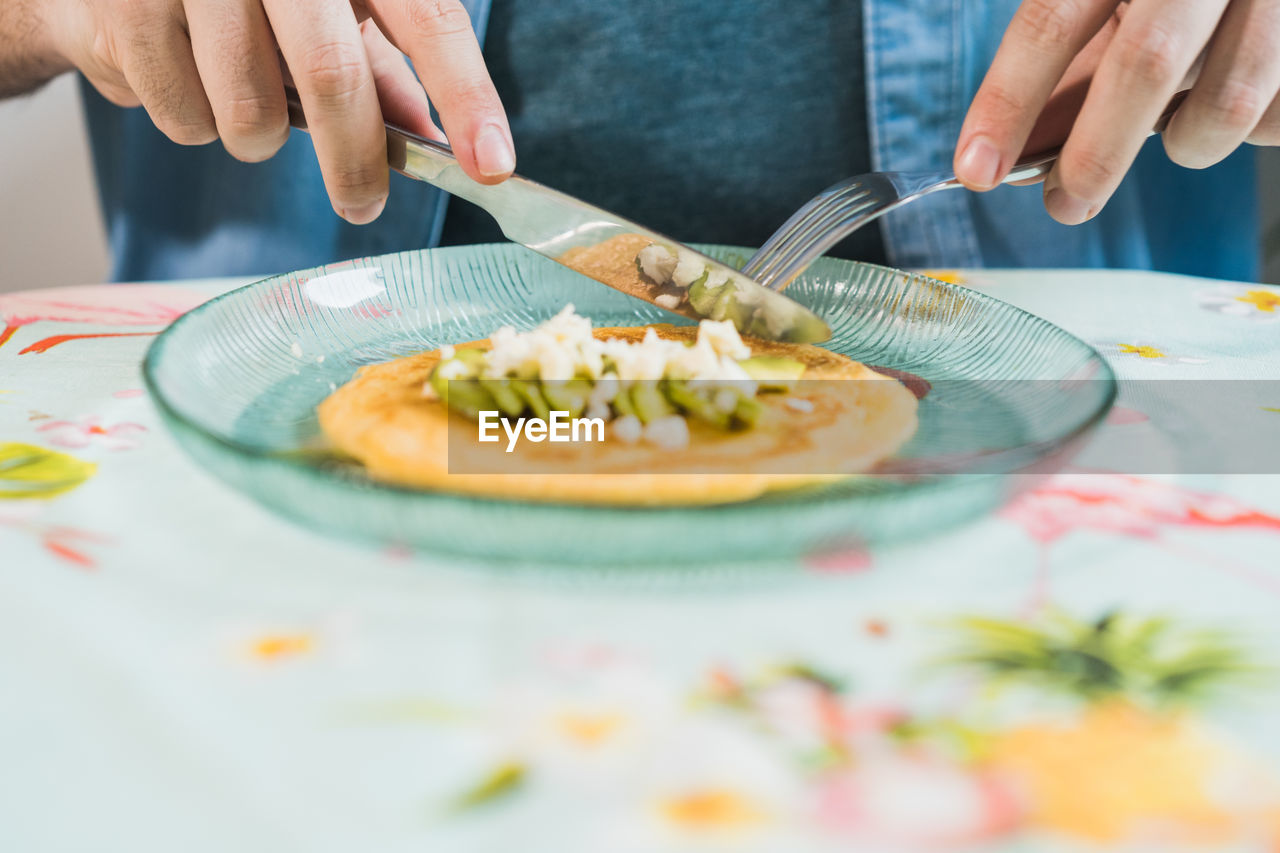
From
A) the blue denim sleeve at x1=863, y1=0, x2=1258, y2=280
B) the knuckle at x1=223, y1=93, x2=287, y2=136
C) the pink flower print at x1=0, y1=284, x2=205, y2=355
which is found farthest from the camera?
the blue denim sleeve at x1=863, y1=0, x2=1258, y2=280

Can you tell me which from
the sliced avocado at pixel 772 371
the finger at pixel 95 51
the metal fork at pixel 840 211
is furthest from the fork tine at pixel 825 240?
the finger at pixel 95 51

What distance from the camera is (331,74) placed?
33.4 inches

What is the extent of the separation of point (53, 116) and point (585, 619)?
10.6 ft

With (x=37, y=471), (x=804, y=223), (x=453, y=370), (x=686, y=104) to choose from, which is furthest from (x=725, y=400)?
(x=686, y=104)

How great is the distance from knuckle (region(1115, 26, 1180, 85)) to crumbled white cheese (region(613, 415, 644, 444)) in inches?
24.2

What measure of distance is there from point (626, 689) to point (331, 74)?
26.7 inches

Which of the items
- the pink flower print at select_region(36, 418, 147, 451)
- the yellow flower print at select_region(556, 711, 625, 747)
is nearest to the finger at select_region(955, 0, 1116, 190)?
the yellow flower print at select_region(556, 711, 625, 747)

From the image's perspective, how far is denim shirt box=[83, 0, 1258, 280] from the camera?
1.50 meters

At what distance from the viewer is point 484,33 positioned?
1.56m

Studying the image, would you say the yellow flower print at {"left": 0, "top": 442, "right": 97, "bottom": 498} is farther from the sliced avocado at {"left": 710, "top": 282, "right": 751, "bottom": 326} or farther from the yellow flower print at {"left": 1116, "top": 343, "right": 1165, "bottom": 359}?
the yellow flower print at {"left": 1116, "top": 343, "right": 1165, "bottom": 359}

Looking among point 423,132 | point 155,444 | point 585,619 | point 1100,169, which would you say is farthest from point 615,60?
point 585,619

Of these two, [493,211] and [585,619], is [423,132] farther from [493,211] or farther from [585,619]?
[585,619]

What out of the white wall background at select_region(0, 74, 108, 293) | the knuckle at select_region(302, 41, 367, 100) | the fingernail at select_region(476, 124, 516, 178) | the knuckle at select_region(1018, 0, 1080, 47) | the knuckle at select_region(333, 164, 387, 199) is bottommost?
the white wall background at select_region(0, 74, 108, 293)

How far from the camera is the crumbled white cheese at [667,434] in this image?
0.70 meters
